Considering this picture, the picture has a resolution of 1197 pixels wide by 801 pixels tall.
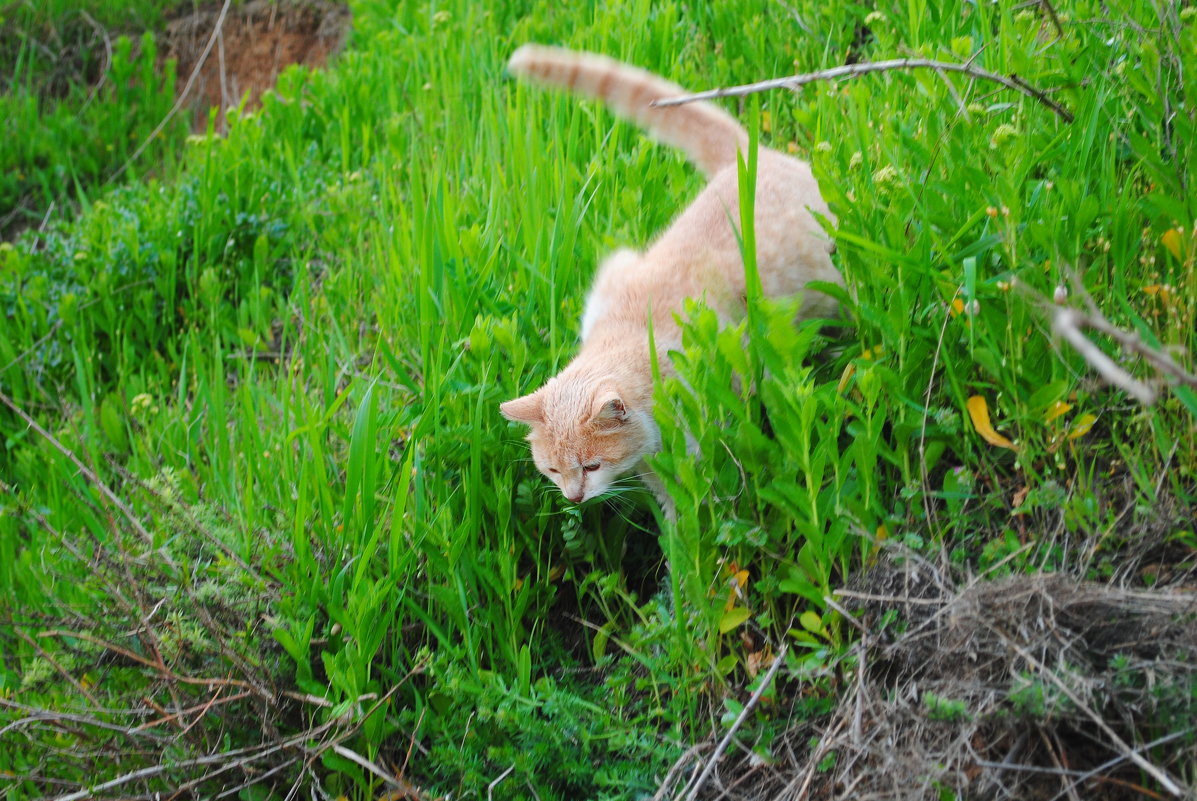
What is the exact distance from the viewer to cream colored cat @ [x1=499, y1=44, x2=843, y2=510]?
2537 mm

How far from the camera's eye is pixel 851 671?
1953 millimetres

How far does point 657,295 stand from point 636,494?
560 mm

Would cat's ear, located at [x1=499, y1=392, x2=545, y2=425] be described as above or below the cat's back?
below

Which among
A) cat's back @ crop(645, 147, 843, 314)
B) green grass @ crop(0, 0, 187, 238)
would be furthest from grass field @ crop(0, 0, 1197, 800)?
green grass @ crop(0, 0, 187, 238)

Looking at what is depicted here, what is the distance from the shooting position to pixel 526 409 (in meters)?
2.51

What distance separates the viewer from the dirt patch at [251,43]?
6629 millimetres

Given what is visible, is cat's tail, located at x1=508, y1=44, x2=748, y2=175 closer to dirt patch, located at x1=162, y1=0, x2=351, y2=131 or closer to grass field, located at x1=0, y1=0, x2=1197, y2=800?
grass field, located at x1=0, y1=0, x2=1197, y2=800

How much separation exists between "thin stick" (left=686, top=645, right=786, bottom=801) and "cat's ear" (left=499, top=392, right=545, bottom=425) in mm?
882

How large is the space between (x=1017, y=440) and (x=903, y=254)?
0.46 metres

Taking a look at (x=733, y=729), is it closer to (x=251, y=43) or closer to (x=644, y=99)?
(x=644, y=99)

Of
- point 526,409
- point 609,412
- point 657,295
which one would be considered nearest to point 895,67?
point 657,295

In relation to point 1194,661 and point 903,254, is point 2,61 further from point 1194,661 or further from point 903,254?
point 1194,661

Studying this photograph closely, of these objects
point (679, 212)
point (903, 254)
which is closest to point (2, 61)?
point (679, 212)

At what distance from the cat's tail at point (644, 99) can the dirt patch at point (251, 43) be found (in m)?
3.69
